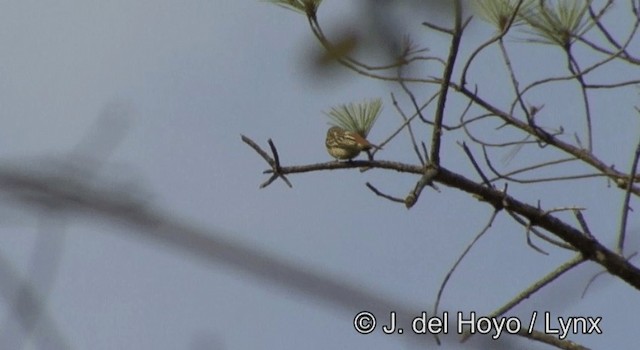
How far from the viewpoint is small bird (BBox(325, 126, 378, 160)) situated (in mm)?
2740

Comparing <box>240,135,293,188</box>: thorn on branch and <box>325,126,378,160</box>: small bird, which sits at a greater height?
<box>325,126,378,160</box>: small bird

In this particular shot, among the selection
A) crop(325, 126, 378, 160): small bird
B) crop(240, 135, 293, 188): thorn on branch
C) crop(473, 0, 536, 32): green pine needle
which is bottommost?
crop(240, 135, 293, 188): thorn on branch

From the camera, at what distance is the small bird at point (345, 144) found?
8.99 ft

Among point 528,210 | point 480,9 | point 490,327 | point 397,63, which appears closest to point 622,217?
point 528,210

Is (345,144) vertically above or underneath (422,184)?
above

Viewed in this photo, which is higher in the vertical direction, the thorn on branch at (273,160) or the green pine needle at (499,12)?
the green pine needle at (499,12)

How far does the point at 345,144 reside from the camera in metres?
2.79

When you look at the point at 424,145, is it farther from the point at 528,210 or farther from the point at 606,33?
the point at 606,33

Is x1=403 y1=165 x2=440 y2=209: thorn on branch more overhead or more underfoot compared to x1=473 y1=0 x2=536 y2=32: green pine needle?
more underfoot

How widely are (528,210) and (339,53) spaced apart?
1434mm

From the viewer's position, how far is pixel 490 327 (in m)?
2.35

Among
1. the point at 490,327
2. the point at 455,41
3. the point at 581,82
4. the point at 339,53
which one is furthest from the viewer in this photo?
the point at 581,82

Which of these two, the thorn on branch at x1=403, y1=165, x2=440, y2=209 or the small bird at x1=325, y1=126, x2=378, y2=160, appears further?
the small bird at x1=325, y1=126, x2=378, y2=160


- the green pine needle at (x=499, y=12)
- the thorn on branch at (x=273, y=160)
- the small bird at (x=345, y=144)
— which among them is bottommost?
the thorn on branch at (x=273, y=160)
